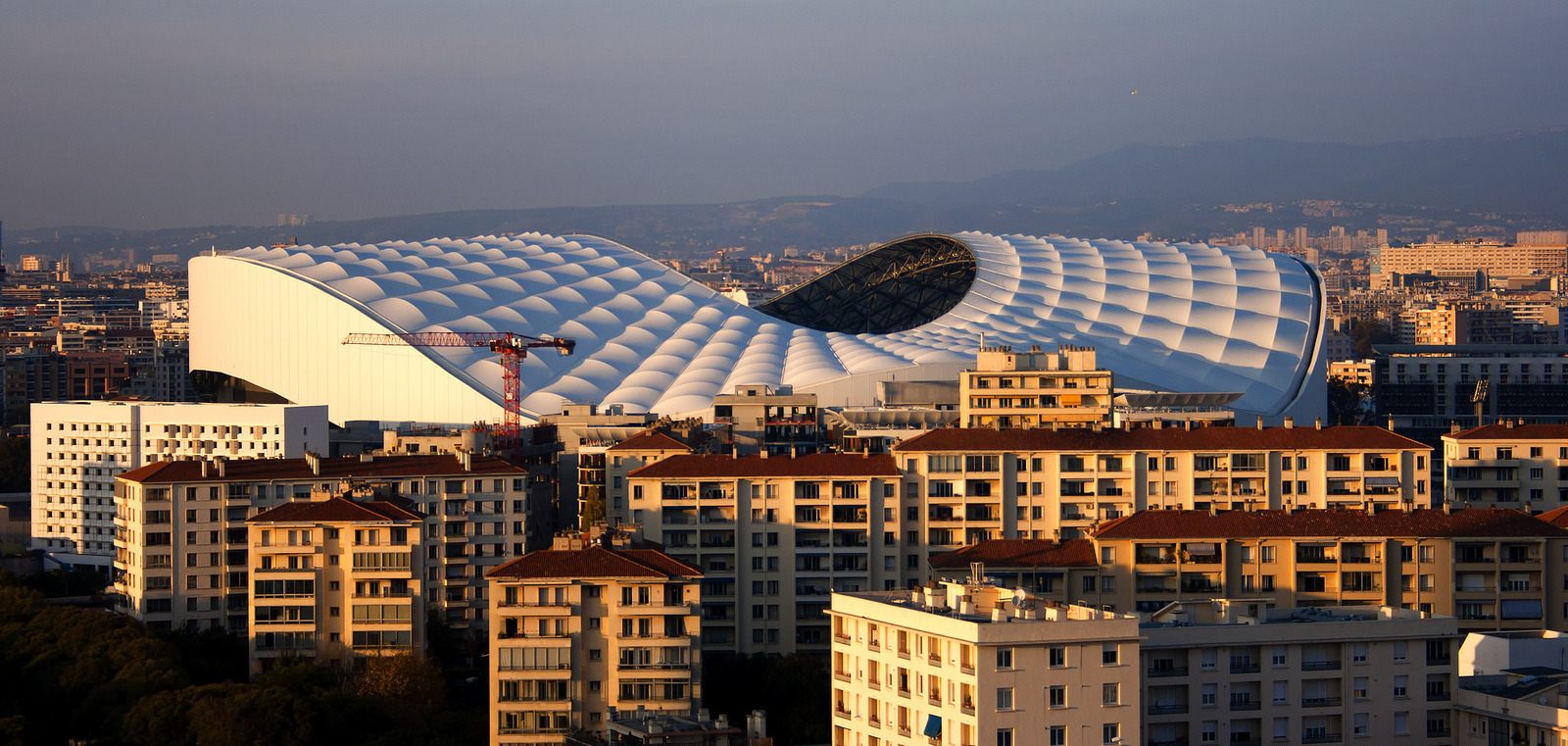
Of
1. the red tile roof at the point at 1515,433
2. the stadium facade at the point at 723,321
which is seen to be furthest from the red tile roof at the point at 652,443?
the red tile roof at the point at 1515,433

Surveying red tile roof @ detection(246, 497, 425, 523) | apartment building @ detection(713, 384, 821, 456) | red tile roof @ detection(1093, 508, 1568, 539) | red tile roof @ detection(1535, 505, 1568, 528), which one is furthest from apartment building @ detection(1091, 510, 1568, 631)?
apartment building @ detection(713, 384, 821, 456)

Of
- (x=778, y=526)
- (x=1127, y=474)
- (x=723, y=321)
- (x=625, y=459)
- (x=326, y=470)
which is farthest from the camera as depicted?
(x=723, y=321)

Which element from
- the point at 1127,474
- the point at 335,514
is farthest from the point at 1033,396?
the point at 335,514

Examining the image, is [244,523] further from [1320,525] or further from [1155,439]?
[1320,525]

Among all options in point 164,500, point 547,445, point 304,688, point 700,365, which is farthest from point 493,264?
point 304,688

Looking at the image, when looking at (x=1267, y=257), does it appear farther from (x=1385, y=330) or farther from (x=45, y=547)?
(x=1385, y=330)
